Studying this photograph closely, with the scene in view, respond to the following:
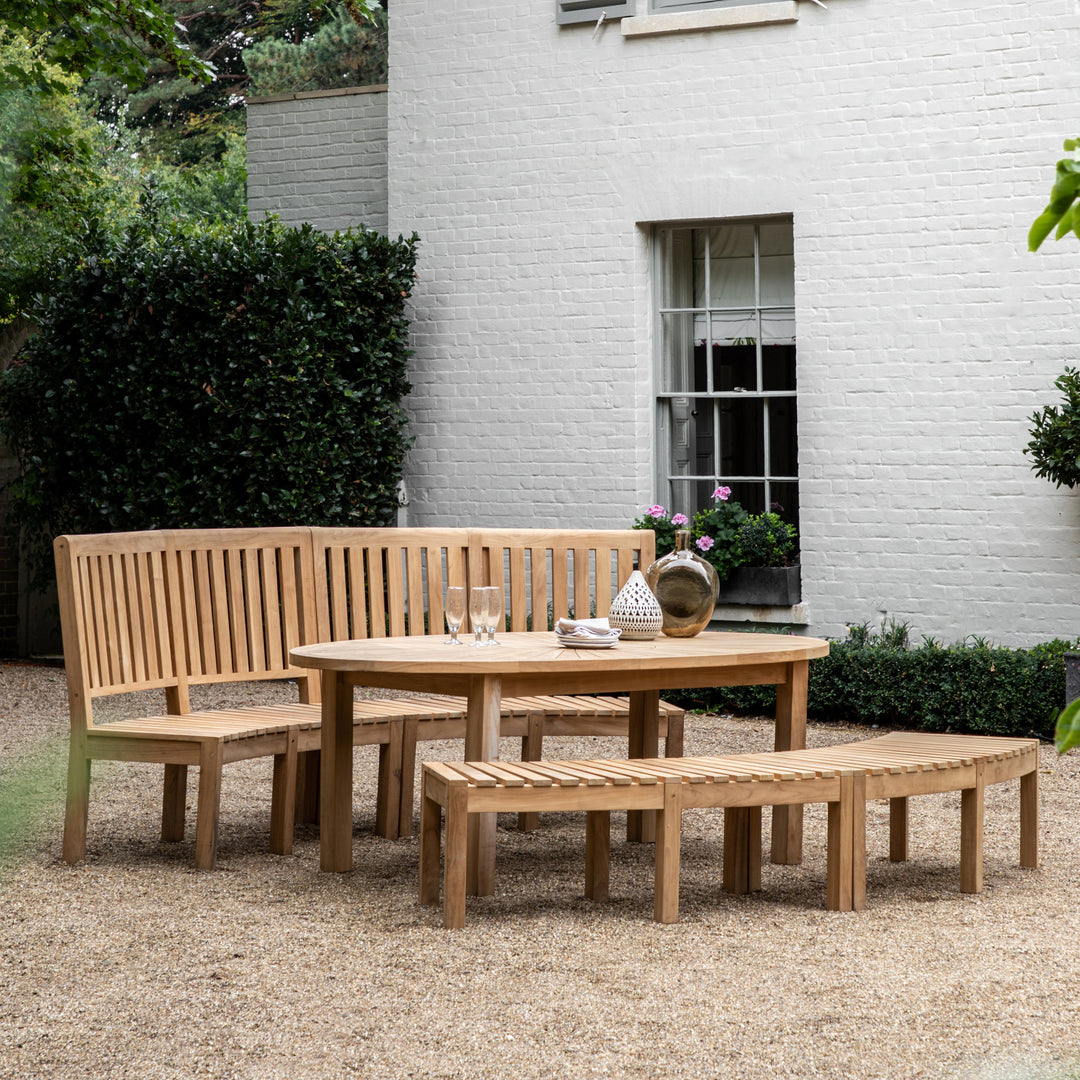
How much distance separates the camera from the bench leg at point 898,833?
4.46 m

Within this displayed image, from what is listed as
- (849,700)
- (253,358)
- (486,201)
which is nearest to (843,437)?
(849,700)

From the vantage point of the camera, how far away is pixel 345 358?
873 cm

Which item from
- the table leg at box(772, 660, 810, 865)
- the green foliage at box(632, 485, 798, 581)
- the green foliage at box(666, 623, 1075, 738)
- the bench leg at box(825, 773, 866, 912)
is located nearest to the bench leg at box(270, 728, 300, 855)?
the table leg at box(772, 660, 810, 865)

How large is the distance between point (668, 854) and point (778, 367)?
207 inches

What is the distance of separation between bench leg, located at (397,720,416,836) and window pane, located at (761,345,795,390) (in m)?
4.36

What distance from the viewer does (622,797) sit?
358 cm

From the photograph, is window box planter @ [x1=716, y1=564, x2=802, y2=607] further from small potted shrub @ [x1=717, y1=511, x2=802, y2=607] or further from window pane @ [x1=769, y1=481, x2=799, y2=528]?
window pane @ [x1=769, y1=481, x2=799, y2=528]

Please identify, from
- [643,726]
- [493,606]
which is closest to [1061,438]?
[643,726]

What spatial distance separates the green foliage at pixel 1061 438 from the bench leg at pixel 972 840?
11.8ft

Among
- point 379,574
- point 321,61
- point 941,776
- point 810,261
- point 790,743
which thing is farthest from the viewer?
point 321,61

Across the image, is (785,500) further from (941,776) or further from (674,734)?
(941,776)

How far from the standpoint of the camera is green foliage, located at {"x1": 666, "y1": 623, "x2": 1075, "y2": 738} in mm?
7133

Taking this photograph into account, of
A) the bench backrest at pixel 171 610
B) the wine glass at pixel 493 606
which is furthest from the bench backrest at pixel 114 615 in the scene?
the wine glass at pixel 493 606

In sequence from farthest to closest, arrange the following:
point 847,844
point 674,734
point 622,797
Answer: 1. point 674,734
2. point 847,844
3. point 622,797
